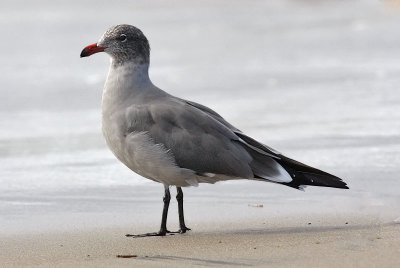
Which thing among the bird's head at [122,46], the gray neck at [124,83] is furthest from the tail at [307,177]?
the bird's head at [122,46]

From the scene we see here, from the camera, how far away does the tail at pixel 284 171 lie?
7.66 metres

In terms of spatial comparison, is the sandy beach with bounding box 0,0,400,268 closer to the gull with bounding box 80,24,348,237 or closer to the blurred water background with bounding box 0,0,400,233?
the blurred water background with bounding box 0,0,400,233

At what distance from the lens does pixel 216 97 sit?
13102 millimetres

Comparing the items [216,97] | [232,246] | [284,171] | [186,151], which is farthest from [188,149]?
A: [216,97]

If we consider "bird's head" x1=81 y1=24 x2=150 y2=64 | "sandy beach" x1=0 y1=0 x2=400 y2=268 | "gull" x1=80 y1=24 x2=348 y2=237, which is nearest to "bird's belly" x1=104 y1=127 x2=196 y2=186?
"gull" x1=80 y1=24 x2=348 y2=237

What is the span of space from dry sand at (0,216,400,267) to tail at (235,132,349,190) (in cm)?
25

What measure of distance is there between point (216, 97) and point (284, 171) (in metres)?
5.46

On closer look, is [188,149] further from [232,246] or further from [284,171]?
[232,246]

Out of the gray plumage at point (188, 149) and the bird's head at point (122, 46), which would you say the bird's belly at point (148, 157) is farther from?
the bird's head at point (122, 46)

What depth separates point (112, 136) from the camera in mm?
7750

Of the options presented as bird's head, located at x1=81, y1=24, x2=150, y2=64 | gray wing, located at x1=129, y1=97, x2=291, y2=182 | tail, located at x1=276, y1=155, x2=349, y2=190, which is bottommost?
tail, located at x1=276, y1=155, x2=349, y2=190

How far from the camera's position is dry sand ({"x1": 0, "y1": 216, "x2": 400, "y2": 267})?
250 inches

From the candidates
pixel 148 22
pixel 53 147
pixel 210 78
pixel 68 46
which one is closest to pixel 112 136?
pixel 53 147

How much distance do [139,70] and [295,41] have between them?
9481 mm
